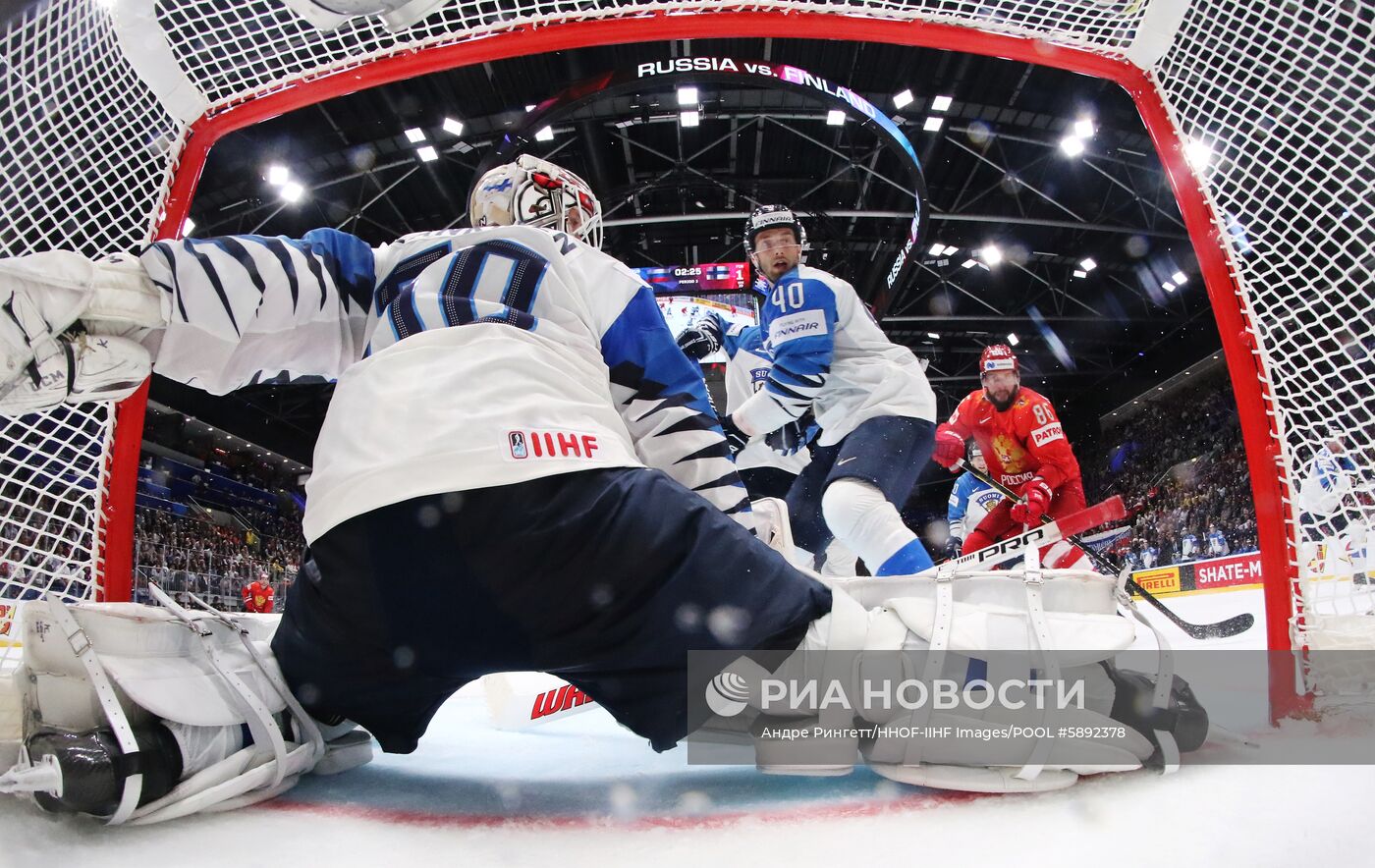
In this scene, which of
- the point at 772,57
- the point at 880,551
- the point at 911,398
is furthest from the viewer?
the point at 772,57

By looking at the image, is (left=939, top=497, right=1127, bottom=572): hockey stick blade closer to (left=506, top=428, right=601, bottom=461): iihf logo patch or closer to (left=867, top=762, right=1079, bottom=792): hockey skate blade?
(left=867, top=762, right=1079, bottom=792): hockey skate blade

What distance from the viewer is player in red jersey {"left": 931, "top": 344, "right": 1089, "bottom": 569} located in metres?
4.04

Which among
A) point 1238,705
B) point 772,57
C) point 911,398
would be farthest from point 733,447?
point 772,57

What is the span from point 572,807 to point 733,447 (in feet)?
7.49

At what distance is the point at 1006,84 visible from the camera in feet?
32.1

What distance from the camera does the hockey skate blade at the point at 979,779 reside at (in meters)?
0.95

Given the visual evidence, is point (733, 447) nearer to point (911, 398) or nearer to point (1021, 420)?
point (911, 398)

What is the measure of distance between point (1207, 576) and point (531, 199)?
9.28 m

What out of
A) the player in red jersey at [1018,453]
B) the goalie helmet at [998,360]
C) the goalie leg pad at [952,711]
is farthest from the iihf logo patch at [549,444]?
the goalie helmet at [998,360]

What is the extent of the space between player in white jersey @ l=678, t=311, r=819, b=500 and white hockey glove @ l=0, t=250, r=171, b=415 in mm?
2115

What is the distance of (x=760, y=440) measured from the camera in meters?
3.23

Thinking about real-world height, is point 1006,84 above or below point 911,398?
above

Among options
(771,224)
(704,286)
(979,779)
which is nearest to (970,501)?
(771,224)

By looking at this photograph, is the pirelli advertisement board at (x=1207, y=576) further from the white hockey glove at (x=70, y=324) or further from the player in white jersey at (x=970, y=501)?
the white hockey glove at (x=70, y=324)
